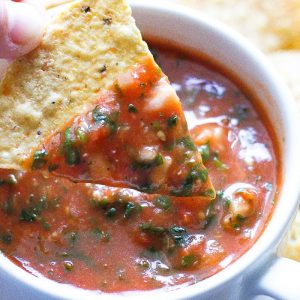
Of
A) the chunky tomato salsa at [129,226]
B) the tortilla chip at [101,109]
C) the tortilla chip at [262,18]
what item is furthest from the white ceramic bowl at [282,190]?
the tortilla chip at [262,18]

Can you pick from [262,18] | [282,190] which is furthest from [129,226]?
[262,18]

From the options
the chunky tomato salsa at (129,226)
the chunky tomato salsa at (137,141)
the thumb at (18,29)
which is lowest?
the chunky tomato salsa at (129,226)

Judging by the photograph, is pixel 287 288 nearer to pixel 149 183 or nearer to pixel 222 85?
pixel 149 183

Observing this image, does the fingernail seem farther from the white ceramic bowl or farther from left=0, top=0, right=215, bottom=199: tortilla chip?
the white ceramic bowl

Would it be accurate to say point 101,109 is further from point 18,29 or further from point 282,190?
point 282,190

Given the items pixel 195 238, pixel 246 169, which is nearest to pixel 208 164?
pixel 246 169

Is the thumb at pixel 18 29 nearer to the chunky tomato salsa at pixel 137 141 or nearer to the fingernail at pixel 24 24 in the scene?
the fingernail at pixel 24 24

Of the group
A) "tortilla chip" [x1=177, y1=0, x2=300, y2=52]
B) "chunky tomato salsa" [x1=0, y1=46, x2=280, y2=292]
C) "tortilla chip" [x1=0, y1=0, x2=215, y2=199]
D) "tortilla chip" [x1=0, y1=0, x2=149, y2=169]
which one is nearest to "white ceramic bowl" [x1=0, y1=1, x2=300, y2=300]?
"chunky tomato salsa" [x1=0, y1=46, x2=280, y2=292]
